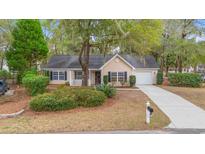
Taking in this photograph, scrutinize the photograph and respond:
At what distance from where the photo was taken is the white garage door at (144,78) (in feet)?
67.2

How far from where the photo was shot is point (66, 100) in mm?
9406

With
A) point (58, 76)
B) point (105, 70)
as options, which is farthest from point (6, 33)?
point (105, 70)

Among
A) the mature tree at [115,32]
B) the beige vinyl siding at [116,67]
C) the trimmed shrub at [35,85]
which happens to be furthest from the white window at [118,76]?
the trimmed shrub at [35,85]

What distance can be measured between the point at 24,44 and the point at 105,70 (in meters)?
7.31

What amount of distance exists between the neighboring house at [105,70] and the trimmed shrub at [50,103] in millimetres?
10272

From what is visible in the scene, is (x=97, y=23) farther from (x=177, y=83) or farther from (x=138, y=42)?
(x=177, y=83)

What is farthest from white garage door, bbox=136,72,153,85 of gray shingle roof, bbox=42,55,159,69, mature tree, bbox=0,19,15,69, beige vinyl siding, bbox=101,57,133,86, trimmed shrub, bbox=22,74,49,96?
mature tree, bbox=0,19,15,69

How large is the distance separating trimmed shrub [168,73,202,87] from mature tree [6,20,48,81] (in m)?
12.3

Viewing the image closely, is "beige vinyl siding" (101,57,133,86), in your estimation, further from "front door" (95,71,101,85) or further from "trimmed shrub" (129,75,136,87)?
"front door" (95,71,101,85)

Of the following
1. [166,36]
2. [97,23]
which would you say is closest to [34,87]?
→ [97,23]

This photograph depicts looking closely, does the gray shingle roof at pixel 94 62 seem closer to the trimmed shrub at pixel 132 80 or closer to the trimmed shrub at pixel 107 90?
the trimmed shrub at pixel 132 80

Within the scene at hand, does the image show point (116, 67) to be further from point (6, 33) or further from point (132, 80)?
point (6, 33)
